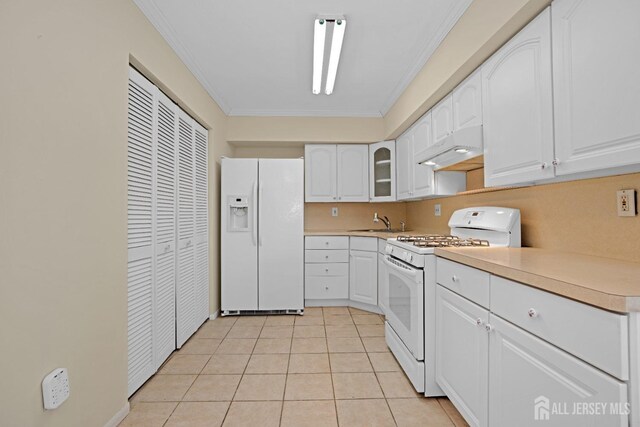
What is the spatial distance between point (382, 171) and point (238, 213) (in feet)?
6.14

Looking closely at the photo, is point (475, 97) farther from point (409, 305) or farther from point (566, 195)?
point (409, 305)

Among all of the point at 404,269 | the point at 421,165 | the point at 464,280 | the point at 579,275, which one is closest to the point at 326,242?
the point at 421,165

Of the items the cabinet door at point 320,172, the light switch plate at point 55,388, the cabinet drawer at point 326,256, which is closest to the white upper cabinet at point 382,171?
the cabinet door at point 320,172

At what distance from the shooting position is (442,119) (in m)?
2.55

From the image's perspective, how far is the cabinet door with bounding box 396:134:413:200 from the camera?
3.38 metres

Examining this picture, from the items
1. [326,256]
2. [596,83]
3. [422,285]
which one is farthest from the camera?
[326,256]

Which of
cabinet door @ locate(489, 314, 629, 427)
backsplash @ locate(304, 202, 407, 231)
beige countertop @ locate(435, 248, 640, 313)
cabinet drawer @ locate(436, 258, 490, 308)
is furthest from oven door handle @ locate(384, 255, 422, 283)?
backsplash @ locate(304, 202, 407, 231)

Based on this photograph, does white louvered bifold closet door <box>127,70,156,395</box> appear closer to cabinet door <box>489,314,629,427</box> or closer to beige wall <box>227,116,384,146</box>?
beige wall <box>227,116,384,146</box>

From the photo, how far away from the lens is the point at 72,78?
1351 millimetres

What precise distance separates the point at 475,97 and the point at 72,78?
2198 millimetres

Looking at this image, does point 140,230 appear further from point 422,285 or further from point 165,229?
point 422,285

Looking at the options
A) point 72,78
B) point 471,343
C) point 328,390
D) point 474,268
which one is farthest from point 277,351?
point 72,78

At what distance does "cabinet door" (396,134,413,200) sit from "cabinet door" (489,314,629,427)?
2.28 metres

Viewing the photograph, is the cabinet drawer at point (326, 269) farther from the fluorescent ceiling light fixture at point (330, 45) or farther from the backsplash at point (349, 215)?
the fluorescent ceiling light fixture at point (330, 45)
